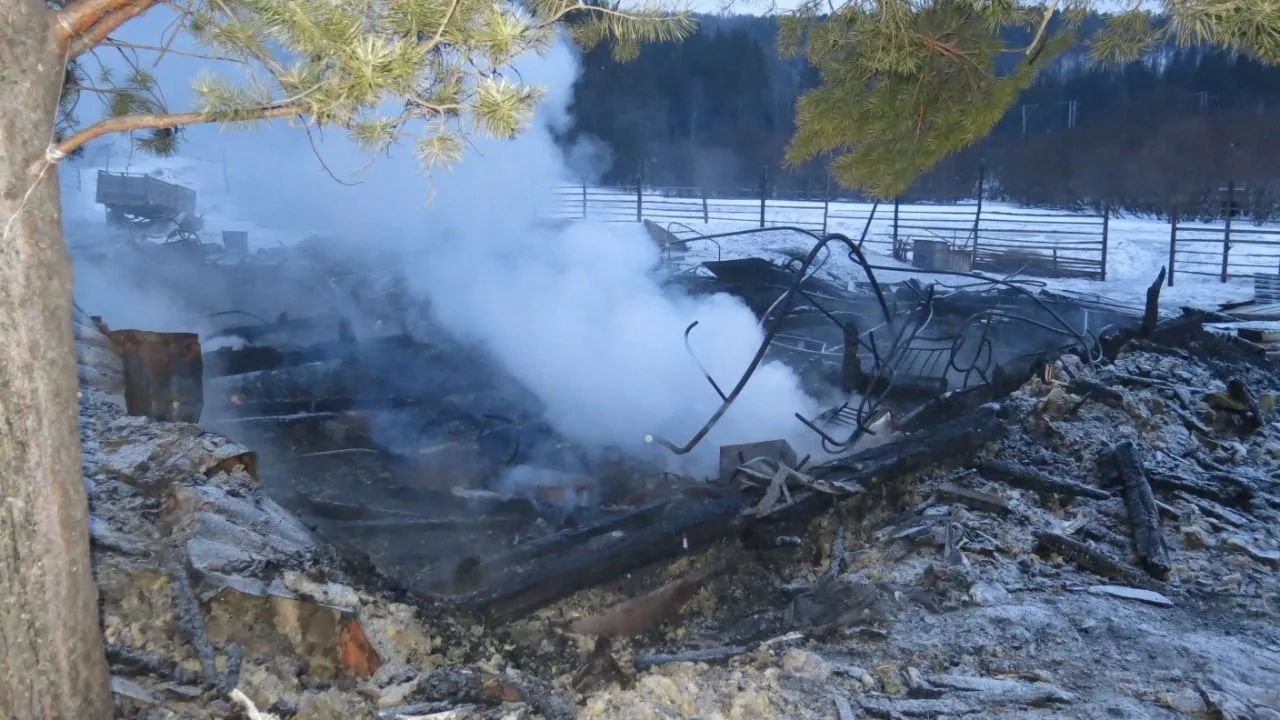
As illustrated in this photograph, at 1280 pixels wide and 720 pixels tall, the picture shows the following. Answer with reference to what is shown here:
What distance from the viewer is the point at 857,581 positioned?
3.88 metres

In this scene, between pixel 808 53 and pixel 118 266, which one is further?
pixel 118 266

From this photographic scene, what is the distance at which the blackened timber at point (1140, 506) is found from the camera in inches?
161

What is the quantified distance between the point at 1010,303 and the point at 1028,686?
33.1 feet

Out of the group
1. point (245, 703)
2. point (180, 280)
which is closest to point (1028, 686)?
point (245, 703)

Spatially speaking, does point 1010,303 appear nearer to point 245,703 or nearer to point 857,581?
point 857,581

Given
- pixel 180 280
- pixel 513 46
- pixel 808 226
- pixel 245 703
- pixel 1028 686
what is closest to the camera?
pixel 513 46

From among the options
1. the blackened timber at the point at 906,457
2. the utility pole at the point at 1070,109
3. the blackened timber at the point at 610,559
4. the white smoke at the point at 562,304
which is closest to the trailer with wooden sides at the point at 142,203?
the white smoke at the point at 562,304

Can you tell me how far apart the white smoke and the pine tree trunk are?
27.6 inches

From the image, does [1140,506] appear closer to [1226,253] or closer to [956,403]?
[956,403]

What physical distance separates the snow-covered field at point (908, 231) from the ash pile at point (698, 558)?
747cm

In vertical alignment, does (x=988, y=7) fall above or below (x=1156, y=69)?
below

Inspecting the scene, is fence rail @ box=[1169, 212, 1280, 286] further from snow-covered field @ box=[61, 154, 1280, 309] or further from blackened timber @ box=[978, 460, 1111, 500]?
blackened timber @ box=[978, 460, 1111, 500]

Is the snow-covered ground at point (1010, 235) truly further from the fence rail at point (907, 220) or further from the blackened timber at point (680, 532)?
the blackened timber at point (680, 532)

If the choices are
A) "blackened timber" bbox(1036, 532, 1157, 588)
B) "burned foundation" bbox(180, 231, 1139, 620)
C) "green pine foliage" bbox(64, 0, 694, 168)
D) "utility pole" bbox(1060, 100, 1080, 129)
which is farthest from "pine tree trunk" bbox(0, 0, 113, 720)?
"utility pole" bbox(1060, 100, 1080, 129)
